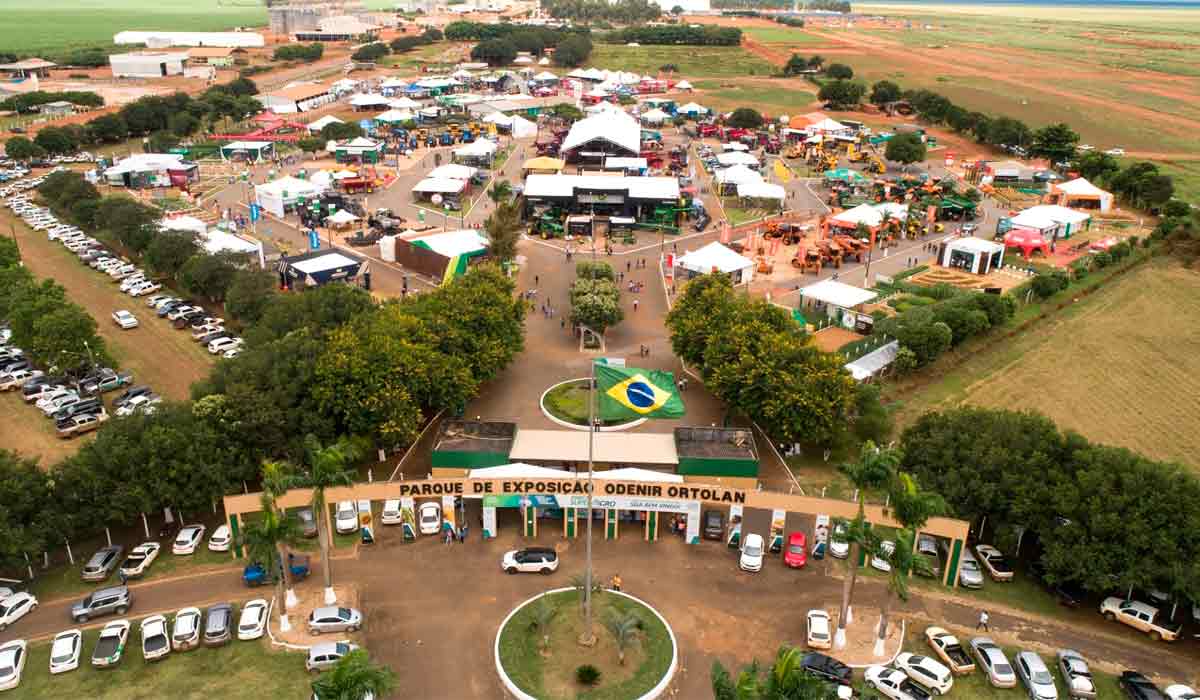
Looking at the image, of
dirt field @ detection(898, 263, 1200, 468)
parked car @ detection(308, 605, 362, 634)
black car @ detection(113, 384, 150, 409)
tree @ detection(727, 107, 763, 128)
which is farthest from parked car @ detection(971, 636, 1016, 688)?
tree @ detection(727, 107, 763, 128)

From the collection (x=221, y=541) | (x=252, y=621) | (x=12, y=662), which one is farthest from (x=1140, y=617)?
(x=12, y=662)

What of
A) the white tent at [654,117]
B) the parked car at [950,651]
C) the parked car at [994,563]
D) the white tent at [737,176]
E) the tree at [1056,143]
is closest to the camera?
the parked car at [950,651]

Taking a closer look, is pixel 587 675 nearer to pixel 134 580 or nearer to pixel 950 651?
pixel 950 651

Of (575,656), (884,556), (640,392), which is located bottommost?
(575,656)

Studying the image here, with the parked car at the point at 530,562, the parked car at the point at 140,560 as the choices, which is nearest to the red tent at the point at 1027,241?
the parked car at the point at 530,562

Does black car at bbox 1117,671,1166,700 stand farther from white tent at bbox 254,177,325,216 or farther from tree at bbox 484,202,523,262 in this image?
white tent at bbox 254,177,325,216

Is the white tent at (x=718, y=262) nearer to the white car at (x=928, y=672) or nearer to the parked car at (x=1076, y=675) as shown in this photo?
the white car at (x=928, y=672)
